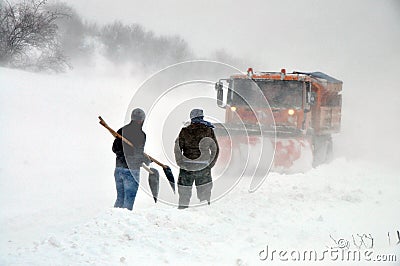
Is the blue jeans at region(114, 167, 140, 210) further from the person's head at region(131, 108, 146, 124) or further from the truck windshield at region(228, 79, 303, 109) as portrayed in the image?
the truck windshield at region(228, 79, 303, 109)

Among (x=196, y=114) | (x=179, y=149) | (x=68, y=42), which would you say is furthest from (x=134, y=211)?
(x=68, y=42)

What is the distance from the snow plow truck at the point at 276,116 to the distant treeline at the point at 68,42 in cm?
1063

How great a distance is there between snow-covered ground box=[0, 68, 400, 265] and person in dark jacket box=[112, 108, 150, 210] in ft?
1.79

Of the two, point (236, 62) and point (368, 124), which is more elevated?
point (236, 62)

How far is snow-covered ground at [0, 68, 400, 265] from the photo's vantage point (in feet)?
18.6

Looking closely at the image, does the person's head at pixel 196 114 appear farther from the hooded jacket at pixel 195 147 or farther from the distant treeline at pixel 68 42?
the distant treeline at pixel 68 42

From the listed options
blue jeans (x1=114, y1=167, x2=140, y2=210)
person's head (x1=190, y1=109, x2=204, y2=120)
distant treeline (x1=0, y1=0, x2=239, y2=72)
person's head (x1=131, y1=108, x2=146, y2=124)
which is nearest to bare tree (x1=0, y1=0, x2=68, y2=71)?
distant treeline (x1=0, y1=0, x2=239, y2=72)

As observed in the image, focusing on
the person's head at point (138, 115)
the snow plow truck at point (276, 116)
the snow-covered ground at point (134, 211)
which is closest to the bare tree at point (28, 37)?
the snow-covered ground at point (134, 211)

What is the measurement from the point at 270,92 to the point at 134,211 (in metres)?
7.40

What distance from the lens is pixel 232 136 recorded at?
491 inches

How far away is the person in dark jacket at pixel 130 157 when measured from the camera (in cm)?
734

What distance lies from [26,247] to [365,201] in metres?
6.36

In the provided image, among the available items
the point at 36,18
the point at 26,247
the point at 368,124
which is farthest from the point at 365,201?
the point at 36,18

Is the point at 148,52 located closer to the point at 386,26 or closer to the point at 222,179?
the point at 386,26
